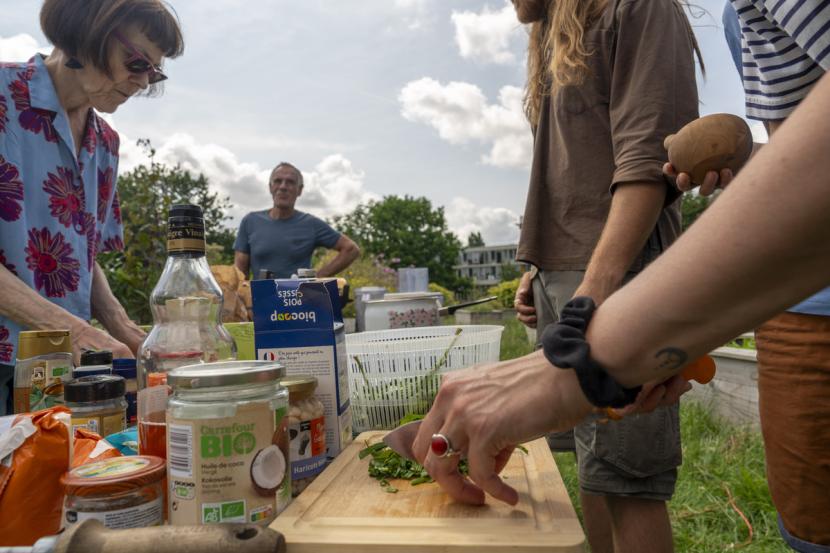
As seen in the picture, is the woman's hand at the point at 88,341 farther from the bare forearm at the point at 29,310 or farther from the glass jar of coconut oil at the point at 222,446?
the glass jar of coconut oil at the point at 222,446

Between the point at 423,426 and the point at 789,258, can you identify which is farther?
the point at 423,426

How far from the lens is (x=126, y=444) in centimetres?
106

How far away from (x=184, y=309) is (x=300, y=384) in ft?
1.18

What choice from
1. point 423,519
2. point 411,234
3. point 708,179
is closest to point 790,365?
point 708,179

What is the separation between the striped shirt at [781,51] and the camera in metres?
1.13

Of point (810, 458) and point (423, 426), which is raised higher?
point (423, 426)

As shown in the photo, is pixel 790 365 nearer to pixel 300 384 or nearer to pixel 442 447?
pixel 442 447

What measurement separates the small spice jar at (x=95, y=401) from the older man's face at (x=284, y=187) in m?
4.35

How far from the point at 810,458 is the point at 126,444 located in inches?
64.6

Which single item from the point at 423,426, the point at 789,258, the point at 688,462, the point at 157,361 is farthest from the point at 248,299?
the point at 688,462

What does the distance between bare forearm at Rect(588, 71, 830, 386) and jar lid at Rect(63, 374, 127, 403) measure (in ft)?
2.94

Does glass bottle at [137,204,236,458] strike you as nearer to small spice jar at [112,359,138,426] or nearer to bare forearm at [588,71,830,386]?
small spice jar at [112,359,138,426]

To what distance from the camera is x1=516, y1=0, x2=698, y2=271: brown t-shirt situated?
1574mm

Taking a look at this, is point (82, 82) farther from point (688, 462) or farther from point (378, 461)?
point (688, 462)
